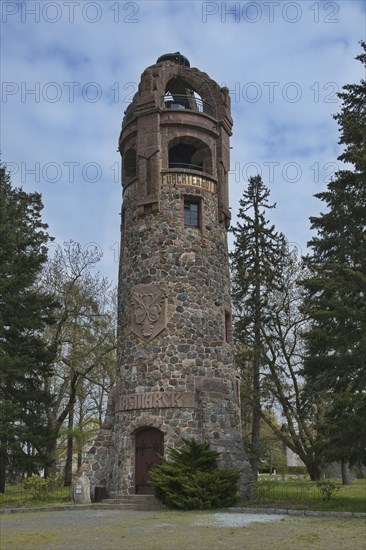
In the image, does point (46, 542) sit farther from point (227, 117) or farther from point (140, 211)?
point (227, 117)

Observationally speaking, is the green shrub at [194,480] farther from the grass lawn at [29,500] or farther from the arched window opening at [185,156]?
the arched window opening at [185,156]

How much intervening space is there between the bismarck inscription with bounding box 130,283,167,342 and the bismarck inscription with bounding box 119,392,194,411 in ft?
6.12

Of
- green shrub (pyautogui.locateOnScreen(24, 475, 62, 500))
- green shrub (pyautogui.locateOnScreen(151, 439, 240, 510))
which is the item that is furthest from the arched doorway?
green shrub (pyautogui.locateOnScreen(24, 475, 62, 500))

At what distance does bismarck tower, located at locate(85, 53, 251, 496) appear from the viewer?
18781 mm

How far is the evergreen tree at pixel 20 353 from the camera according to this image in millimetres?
21312

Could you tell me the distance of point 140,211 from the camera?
2112 cm

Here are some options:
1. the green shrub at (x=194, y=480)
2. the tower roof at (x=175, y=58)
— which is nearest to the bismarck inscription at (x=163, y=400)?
the green shrub at (x=194, y=480)

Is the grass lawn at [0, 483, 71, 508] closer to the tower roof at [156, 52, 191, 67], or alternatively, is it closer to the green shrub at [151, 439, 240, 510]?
the green shrub at [151, 439, 240, 510]

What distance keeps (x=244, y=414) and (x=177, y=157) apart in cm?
1839

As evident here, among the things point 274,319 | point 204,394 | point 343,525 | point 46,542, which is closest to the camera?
point 46,542

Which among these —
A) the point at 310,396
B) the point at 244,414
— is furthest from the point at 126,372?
the point at 244,414

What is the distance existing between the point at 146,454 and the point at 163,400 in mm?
1842

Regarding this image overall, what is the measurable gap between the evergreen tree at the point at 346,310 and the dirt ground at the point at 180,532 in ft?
8.36

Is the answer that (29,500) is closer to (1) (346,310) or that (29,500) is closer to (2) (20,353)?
(2) (20,353)
